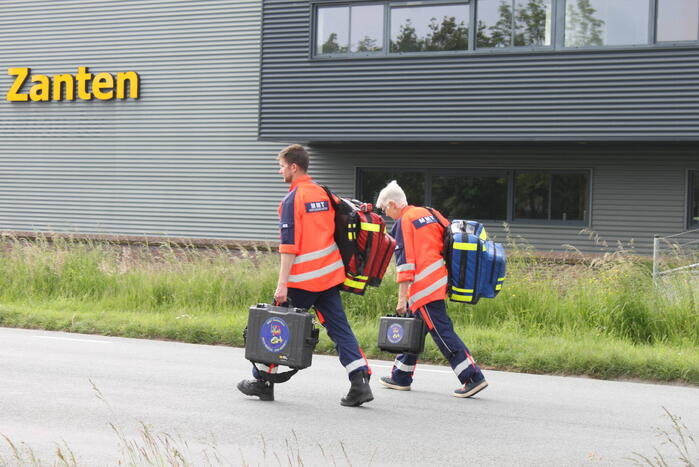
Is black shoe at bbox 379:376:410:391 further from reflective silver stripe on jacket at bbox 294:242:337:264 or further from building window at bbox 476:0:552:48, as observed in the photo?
building window at bbox 476:0:552:48

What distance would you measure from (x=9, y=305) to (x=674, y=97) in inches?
476

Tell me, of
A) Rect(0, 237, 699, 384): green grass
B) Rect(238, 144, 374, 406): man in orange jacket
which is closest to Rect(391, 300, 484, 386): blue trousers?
Rect(238, 144, 374, 406): man in orange jacket

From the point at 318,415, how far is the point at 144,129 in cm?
1771

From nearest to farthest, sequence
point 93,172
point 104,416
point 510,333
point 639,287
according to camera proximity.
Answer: point 104,416, point 510,333, point 639,287, point 93,172

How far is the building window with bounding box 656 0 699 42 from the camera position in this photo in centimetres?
1720

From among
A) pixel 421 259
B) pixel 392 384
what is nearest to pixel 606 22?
pixel 421 259

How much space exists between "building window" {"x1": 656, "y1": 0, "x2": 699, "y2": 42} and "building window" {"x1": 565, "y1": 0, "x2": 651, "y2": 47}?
26cm

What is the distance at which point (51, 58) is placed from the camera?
2447cm

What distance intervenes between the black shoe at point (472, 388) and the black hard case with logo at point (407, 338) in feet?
1.60

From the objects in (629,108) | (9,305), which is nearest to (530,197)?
(629,108)

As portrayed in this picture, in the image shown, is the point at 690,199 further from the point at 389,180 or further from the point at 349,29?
the point at 349,29

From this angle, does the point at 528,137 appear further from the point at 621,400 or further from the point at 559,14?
the point at 621,400

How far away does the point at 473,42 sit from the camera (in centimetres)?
1867

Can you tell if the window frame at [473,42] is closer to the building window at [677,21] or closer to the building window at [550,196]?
the building window at [677,21]
